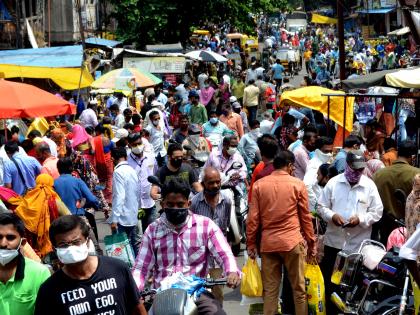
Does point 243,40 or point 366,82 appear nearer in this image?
point 366,82

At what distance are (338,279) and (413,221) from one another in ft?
2.98

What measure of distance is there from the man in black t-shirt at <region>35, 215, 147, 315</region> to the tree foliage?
30.8 metres

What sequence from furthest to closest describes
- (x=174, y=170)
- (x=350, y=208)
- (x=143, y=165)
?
(x=143, y=165), (x=174, y=170), (x=350, y=208)

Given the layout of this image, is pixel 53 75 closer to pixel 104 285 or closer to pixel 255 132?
pixel 255 132

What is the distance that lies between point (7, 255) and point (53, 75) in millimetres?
15964

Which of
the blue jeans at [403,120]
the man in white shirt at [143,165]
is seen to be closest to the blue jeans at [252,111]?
the blue jeans at [403,120]

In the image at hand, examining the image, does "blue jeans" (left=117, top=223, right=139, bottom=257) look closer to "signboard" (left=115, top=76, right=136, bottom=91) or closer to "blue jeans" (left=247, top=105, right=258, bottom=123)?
"signboard" (left=115, top=76, right=136, bottom=91)

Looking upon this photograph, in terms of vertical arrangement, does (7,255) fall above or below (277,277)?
above

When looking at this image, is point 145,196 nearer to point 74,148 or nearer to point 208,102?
point 74,148

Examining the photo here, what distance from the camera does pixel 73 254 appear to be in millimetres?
5242

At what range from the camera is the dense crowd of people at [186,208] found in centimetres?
544

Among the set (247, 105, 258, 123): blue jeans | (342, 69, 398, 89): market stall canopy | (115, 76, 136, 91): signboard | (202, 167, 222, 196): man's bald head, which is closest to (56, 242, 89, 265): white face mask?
(202, 167, 222, 196): man's bald head

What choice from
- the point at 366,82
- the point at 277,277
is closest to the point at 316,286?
the point at 277,277

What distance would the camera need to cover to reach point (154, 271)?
264 inches
